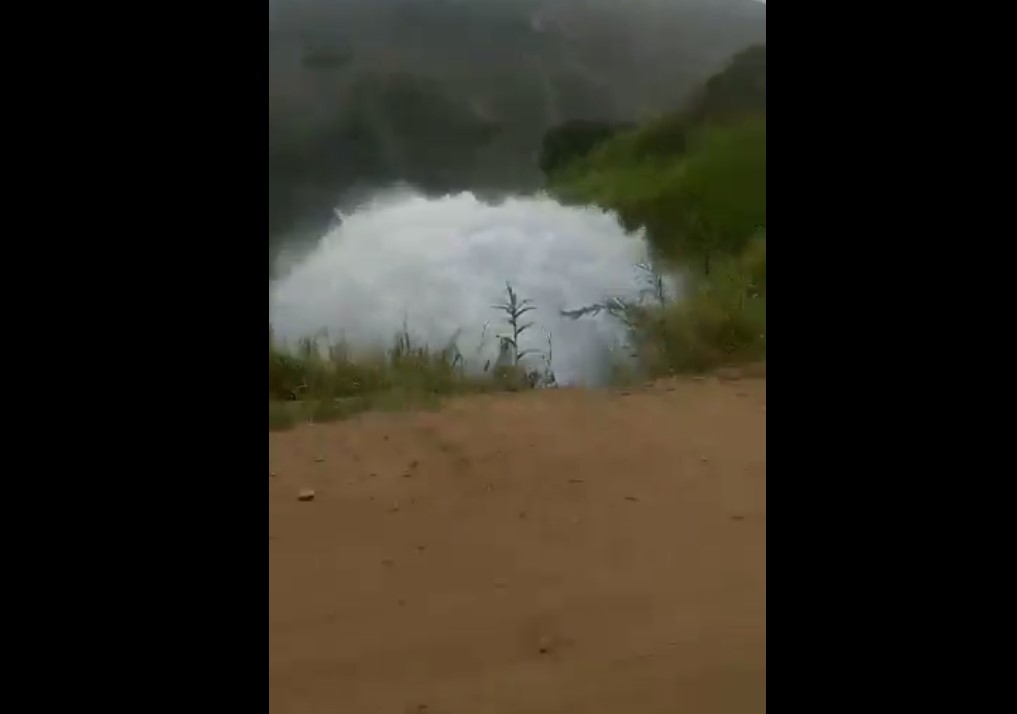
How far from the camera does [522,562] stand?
4.30 ft

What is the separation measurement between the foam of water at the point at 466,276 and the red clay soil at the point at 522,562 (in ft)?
0.77

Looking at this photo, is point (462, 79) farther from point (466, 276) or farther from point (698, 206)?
point (698, 206)

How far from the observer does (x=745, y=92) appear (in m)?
2.07

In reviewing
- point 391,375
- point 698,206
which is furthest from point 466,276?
point 698,206

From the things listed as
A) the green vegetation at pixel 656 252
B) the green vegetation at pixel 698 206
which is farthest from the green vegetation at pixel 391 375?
the green vegetation at pixel 698 206

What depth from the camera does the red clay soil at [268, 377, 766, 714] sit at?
1.09m

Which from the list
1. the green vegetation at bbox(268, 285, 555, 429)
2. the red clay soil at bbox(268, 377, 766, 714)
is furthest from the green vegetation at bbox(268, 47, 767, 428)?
the red clay soil at bbox(268, 377, 766, 714)

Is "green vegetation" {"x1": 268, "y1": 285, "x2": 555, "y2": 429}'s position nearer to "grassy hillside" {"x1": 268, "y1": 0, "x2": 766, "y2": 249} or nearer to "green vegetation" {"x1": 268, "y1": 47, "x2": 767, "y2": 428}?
"green vegetation" {"x1": 268, "y1": 47, "x2": 767, "y2": 428}

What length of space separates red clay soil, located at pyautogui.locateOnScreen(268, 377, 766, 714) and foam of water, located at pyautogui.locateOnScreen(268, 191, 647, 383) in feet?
0.77

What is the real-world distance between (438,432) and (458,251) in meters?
0.49

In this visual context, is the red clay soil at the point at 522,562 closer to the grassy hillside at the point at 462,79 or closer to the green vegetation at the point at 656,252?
the green vegetation at the point at 656,252
